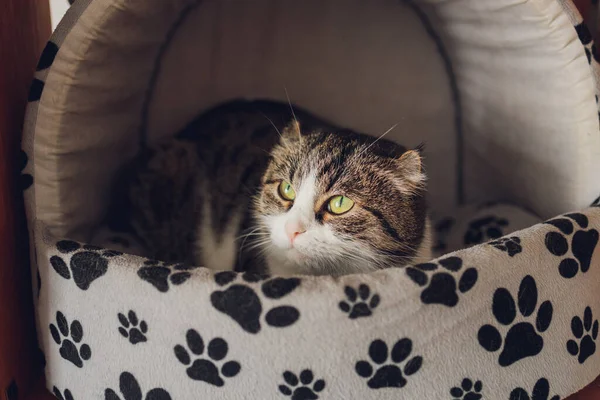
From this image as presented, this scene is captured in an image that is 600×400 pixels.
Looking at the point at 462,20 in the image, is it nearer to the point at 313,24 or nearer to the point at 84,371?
the point at 313,24

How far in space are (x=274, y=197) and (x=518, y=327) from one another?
50 centimetres

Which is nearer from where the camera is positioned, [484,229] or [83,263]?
[83,263]

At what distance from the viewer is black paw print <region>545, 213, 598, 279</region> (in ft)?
3.22

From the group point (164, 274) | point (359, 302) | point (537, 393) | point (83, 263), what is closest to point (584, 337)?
point (537, 393)

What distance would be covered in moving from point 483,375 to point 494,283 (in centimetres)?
15

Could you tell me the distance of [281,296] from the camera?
0.83 metres

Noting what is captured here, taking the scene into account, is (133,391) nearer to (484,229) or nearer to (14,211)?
(14,211)

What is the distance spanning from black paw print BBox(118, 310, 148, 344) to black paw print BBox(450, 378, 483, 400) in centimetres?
50

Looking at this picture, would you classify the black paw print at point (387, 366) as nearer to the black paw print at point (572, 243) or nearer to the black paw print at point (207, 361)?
the black paw print at point (207, 361)

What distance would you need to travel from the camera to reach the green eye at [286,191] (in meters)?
1.08

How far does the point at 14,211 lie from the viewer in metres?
1.04

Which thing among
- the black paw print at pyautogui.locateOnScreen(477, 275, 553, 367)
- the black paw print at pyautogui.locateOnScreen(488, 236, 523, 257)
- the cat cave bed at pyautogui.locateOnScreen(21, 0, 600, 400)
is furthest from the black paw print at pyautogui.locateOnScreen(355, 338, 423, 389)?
the black paw print at pyautogui.locateOnScreen(488, 236, 523, 257)

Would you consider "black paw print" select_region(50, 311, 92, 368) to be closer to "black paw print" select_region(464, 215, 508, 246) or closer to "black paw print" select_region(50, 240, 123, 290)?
"black paw print" select_region(50, 240, 123, 290)

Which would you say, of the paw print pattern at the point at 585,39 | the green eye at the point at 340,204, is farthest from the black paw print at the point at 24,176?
the paw print pattern at the point at 585,39
